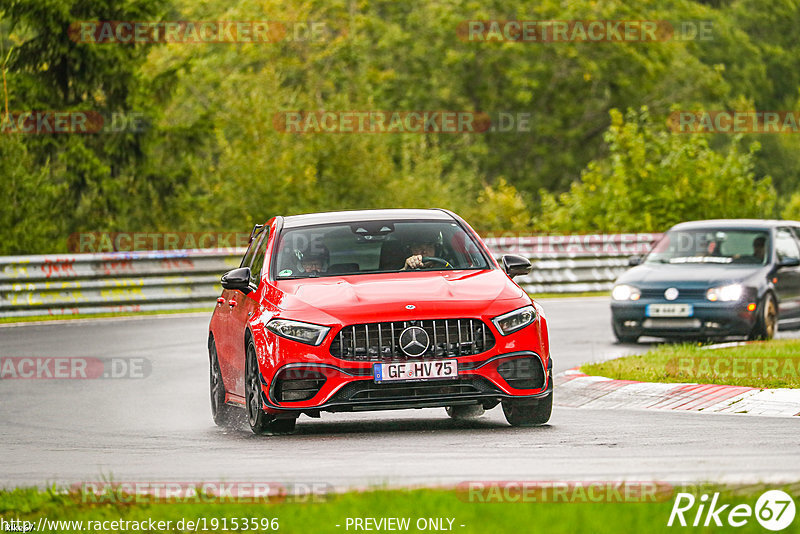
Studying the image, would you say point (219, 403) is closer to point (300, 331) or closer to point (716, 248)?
point (300, 331)

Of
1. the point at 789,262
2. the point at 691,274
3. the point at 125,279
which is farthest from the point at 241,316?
the point at 125,279

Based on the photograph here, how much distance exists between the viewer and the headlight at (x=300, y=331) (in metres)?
10.5

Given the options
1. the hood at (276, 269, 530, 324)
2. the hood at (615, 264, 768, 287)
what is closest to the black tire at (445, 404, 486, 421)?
the hood at (276, 269, 530, 324)

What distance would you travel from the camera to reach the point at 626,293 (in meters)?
19.1

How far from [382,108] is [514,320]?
50857mm

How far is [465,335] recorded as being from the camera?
34.6 ft

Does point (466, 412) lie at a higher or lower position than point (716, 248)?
higher

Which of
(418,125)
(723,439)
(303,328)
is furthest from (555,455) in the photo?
(418,125)

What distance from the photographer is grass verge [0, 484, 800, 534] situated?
21.4ft

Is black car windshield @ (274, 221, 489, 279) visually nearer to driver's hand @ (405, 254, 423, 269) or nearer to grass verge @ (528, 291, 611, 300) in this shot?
driver's hand @ (405, 254, 423, 269)

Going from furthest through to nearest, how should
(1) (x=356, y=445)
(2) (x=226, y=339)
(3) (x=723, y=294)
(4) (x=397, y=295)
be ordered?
(3) (x=723, y=294) < (2) (x=226, y=339) < (4) (x=397, y=295) < (1) (x=356, y=445)
